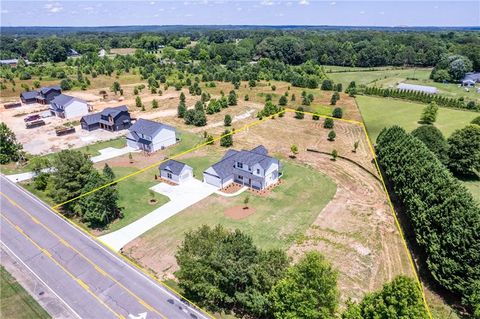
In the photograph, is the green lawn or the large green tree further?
the green lawn

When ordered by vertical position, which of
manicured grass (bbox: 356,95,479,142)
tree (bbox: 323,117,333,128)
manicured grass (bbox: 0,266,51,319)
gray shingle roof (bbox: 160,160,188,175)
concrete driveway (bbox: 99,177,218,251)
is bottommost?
concrete driveway (bbox: 99,177,218,251)

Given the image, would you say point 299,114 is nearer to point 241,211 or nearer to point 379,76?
point 241,211

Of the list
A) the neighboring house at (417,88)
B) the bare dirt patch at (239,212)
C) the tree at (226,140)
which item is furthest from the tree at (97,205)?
the neighboring house at (417,88)

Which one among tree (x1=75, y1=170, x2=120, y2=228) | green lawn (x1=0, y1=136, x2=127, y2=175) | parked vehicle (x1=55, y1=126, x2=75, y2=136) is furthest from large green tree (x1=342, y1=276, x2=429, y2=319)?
parked vehicle (x1=55, y1=126, x2=75, y2=136)

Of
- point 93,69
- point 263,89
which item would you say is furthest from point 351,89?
point 93,69

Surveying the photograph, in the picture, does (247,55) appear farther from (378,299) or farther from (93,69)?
(378,299)

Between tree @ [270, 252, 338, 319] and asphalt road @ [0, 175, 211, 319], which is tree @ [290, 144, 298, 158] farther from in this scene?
tree @ [270, 252, 338, 319]

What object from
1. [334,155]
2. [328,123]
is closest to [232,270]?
[334,155]
